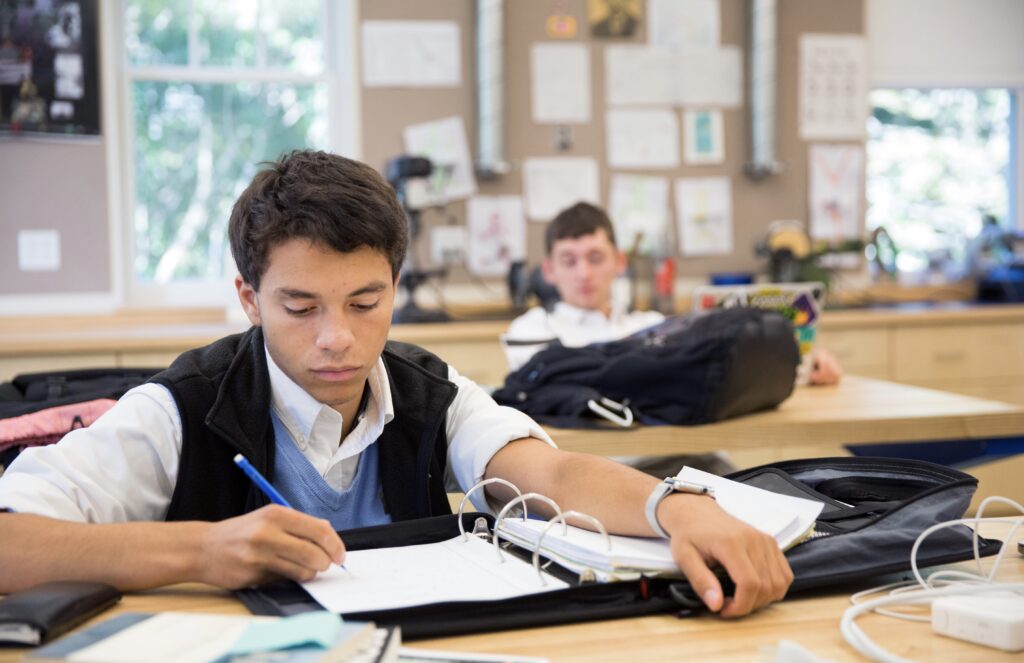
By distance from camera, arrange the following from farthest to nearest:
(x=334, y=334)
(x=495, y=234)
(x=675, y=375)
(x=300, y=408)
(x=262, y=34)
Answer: (x=495, y=234) → (x=262, y=34) → (x=675, y=375) → (x=300, y=408) → (x=334, y=334)

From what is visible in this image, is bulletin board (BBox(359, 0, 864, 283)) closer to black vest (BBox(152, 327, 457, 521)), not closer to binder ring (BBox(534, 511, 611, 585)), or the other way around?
black vest (BBox(152, 327, 457, 521))

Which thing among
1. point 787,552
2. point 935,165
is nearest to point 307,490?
point 787,552

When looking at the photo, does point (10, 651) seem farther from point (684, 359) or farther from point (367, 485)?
point (684, 359)

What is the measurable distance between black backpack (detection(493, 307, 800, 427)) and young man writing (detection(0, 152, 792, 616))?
709 millimetres

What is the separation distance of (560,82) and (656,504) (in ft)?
11.2

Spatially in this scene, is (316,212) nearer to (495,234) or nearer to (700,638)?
(700,638)

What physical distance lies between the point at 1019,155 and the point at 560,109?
227cm

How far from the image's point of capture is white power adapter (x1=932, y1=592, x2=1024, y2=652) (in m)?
0.86

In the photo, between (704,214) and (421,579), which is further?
(704,214)

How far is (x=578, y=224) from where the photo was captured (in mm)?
3125

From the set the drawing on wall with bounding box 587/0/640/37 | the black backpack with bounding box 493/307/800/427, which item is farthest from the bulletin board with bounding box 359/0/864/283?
the black backpack with bounding box 493/307/800/427

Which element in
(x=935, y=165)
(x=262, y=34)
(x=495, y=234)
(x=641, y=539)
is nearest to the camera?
(x=641, y=539)

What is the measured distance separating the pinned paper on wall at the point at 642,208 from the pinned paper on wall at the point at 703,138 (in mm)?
160

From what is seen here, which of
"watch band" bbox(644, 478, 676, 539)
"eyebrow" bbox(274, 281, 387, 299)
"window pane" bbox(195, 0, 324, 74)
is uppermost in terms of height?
"window pane" bbox(195, 0, 324, 74)
